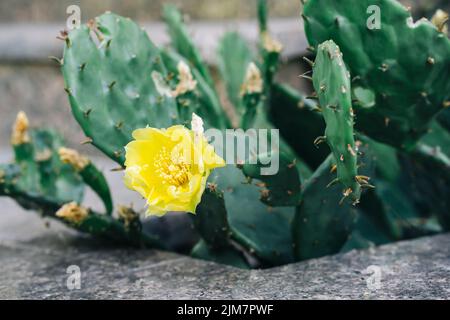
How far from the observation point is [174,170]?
4.46 feet

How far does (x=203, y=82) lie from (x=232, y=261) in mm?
464

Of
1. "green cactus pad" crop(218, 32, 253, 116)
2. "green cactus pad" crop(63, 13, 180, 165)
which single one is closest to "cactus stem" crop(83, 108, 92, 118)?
"green cactus pad" crop(63, 13, 180, 165)

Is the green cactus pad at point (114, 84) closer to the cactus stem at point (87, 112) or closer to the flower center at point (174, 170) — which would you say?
the cactus stem at point (87, 112)

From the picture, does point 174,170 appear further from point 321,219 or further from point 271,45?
point 271,45

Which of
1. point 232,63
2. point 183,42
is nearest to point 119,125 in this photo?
point 183,42

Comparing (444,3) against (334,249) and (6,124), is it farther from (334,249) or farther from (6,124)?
(6,124)

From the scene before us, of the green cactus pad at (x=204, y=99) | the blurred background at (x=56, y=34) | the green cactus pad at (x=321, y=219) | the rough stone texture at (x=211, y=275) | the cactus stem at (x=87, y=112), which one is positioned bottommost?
the rough stone texture at (x=211, y=275)

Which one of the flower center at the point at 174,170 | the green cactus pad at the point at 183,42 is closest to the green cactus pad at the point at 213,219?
the flower center at the point at 174,170

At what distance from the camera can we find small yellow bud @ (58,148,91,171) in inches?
70.0

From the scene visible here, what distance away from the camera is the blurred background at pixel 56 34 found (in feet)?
9.72

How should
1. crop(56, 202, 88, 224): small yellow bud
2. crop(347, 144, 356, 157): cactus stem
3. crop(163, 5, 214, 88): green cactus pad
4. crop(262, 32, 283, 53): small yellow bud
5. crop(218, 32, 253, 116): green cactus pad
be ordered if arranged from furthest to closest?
crop(218, 32, 253, 116): green cactus pad → crop(163, 5, 214, 88): green cactus pad → crop(262, 32, 283, 53): small yellow bud → crop(56, 202, 88, 224): small yellow bud → crop(347, 144, 356, 157): cactus stem

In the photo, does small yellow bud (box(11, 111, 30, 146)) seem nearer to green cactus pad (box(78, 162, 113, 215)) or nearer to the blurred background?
green cactus pad (box(78, 162, 113, 215))

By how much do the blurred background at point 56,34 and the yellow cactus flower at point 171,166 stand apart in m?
1.54
